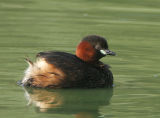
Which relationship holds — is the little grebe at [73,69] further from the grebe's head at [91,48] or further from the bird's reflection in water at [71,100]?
the bird's reflection in water at [71,100]

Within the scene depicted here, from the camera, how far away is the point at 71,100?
855 centimetres

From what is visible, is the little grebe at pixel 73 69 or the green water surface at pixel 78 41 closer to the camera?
the green water surface at pixel 78 41

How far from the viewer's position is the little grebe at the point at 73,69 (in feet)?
28.8

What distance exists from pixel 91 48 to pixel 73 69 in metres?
0.50

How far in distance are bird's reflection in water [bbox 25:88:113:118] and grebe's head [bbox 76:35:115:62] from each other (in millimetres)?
498

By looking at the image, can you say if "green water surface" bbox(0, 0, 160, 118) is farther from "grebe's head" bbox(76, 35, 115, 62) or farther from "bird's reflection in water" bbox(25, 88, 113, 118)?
"grebe's head" bbox(76, 35, 115, 62)

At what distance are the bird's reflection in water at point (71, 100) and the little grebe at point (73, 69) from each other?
0.11 m

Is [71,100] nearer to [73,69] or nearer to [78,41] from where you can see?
[73,69]

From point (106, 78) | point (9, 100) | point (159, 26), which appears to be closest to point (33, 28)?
point (159, 26)

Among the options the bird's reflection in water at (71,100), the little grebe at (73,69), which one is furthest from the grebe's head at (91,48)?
the bird's reflection in water at (71,100)

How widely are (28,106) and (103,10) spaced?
8.67 meters

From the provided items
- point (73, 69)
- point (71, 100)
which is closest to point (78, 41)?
point (73, 69)

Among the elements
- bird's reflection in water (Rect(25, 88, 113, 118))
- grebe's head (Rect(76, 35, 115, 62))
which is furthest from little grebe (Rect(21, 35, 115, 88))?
bird's reflection in water (Rect(25, 88, 113, 118))

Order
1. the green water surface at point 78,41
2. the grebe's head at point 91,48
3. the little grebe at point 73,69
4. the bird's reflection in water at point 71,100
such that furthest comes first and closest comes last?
the grebe's head at point 91,48 → the little grebe at point 73,69 → the green water surface at point 78,41 → the bird's reflection in water at point 71,100
